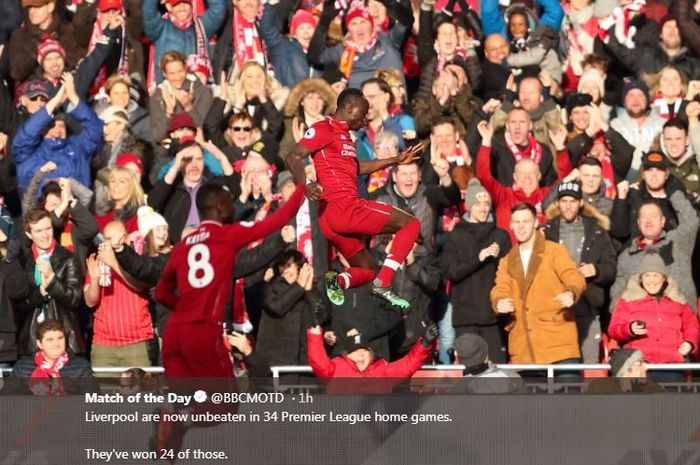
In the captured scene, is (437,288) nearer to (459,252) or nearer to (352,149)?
(459,252)

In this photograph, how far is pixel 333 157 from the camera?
15117 millimetres

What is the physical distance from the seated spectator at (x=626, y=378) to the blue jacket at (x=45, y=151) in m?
5.81

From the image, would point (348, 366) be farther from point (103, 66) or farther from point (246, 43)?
point (103, 66)

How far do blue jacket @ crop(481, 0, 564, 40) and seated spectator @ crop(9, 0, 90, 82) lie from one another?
435 cm

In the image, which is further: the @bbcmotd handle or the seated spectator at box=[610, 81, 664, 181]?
the seated spectator at box=[610, 81, 664, 181]

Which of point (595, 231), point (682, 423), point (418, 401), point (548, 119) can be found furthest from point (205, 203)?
point (548, 119)

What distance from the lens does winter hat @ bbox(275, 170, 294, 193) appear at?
19.3 meters

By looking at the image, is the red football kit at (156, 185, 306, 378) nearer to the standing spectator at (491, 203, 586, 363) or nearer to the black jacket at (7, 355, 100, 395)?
the black jacket at (7, 355, 100, 395)

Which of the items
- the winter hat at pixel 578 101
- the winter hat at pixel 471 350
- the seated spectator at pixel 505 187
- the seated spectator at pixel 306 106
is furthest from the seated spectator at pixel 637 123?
the winter hat at pixel 471 350

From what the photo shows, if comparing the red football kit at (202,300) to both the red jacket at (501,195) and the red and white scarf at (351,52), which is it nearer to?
the red jacket at (501,195)

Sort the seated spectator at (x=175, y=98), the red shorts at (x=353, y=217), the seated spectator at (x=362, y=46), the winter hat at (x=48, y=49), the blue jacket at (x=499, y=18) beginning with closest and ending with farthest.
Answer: the red shorts at (x=353, y=217) < the seated spectator at (x=175, y=98) < the winter hat at (x=48, y=49) < the seated spectator at (x=362, y=46) < the blue jacket at (x=499, y=18)

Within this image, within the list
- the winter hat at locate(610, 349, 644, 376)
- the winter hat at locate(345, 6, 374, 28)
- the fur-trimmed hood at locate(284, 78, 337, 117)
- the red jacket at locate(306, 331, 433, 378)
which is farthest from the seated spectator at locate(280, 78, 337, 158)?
the winter hat at locate(610, 349, 644, 376)

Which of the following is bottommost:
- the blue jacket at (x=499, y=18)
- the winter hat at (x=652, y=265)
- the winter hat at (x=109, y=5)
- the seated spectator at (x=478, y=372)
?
the seated spectator at (x=478, y=372)

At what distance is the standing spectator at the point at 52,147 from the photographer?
19.8 m
